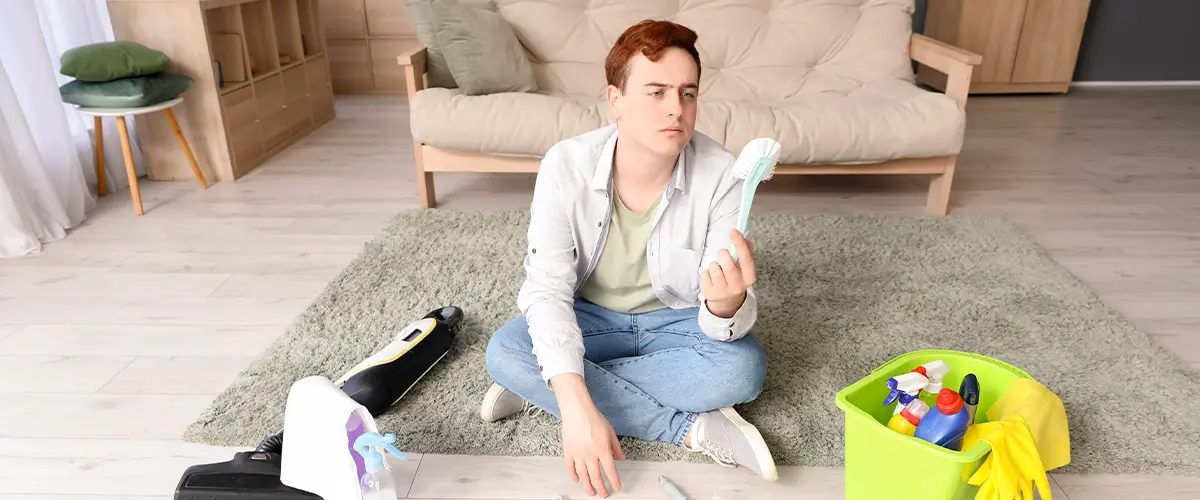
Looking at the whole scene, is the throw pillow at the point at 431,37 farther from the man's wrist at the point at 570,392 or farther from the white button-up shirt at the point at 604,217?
the man's wrist at the point at 570,392

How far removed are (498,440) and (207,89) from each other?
6.88 feet

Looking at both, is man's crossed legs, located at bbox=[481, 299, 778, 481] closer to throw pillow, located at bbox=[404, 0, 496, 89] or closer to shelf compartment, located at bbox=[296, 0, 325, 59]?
throw pillow, located at bbox=[404, 0, 496, 89]

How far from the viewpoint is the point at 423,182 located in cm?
254

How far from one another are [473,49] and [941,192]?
1.61 meters

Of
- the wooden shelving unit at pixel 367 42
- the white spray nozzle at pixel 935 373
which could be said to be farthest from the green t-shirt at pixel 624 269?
the wooden shelving unit at pixel 367 42

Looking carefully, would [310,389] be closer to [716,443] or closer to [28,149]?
[716,443]

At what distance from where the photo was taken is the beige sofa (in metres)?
2.37

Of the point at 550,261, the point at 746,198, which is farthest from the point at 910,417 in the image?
the point at 550,261

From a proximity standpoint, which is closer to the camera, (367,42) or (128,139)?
(128,139)

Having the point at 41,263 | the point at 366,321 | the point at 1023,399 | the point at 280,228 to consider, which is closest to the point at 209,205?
the point at 280,228

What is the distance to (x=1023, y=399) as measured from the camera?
117 cm

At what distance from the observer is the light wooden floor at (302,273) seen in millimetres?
1311

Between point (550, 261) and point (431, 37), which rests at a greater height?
point (431, 37)

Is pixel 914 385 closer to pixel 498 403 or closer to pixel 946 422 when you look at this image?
pixel 946 422
